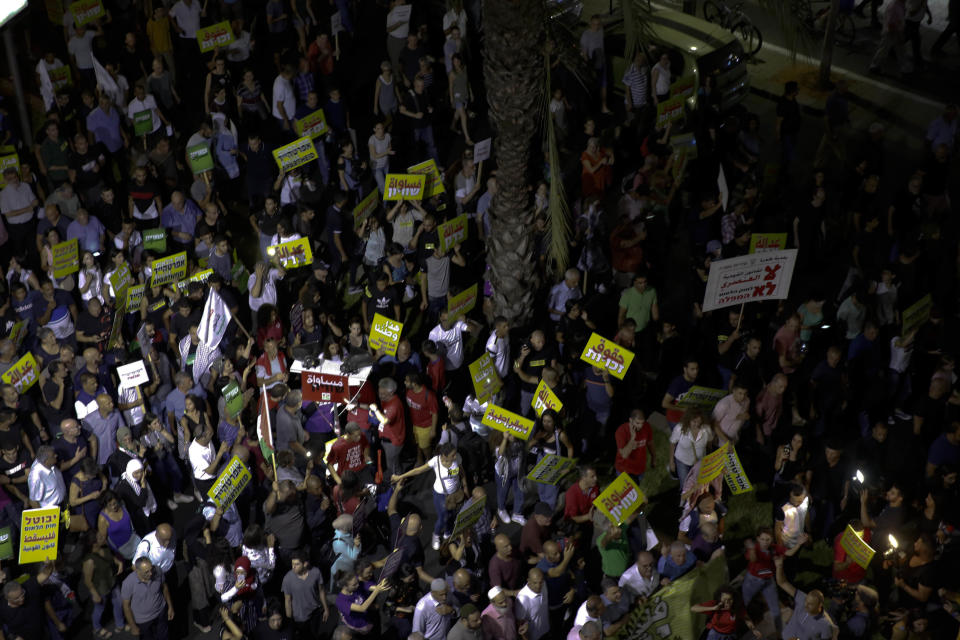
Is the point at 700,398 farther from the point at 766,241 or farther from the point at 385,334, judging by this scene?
the point at 385,334

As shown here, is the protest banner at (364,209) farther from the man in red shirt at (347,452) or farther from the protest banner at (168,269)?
the man in red shirt at (347,452)

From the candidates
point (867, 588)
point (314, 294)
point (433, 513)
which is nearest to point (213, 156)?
point (314, 294)

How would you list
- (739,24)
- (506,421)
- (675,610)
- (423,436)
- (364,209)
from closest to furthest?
(675,610), (506,421), (423,436), (364,209), (739,24)

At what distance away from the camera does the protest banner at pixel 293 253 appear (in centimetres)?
1562

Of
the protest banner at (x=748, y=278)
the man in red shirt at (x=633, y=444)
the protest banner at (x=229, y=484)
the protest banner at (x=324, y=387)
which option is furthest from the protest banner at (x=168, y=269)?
the protest banner at (x=748, y=278)

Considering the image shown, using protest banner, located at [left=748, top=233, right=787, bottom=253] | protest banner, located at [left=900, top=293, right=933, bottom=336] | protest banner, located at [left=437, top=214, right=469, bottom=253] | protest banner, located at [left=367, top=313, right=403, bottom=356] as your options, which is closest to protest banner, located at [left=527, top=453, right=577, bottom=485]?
protest banner, located at [left=367, top=313, right=403, bottom=356]

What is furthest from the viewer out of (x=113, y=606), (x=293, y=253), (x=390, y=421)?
(x=293, y=253)

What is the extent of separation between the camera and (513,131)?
1464 cm

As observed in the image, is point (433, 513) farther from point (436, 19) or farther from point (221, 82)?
point (436, 19)

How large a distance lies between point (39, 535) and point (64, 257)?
4479mm

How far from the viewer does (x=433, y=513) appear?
47.6 feet

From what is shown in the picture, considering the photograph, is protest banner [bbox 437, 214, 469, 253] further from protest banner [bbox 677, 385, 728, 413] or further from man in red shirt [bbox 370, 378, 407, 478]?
protest banner [bbox 677, 385, 728, 413]

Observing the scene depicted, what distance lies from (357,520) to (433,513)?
5.98 ft

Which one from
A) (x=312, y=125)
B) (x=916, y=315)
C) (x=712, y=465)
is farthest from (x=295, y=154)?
(x=916, y=315)
